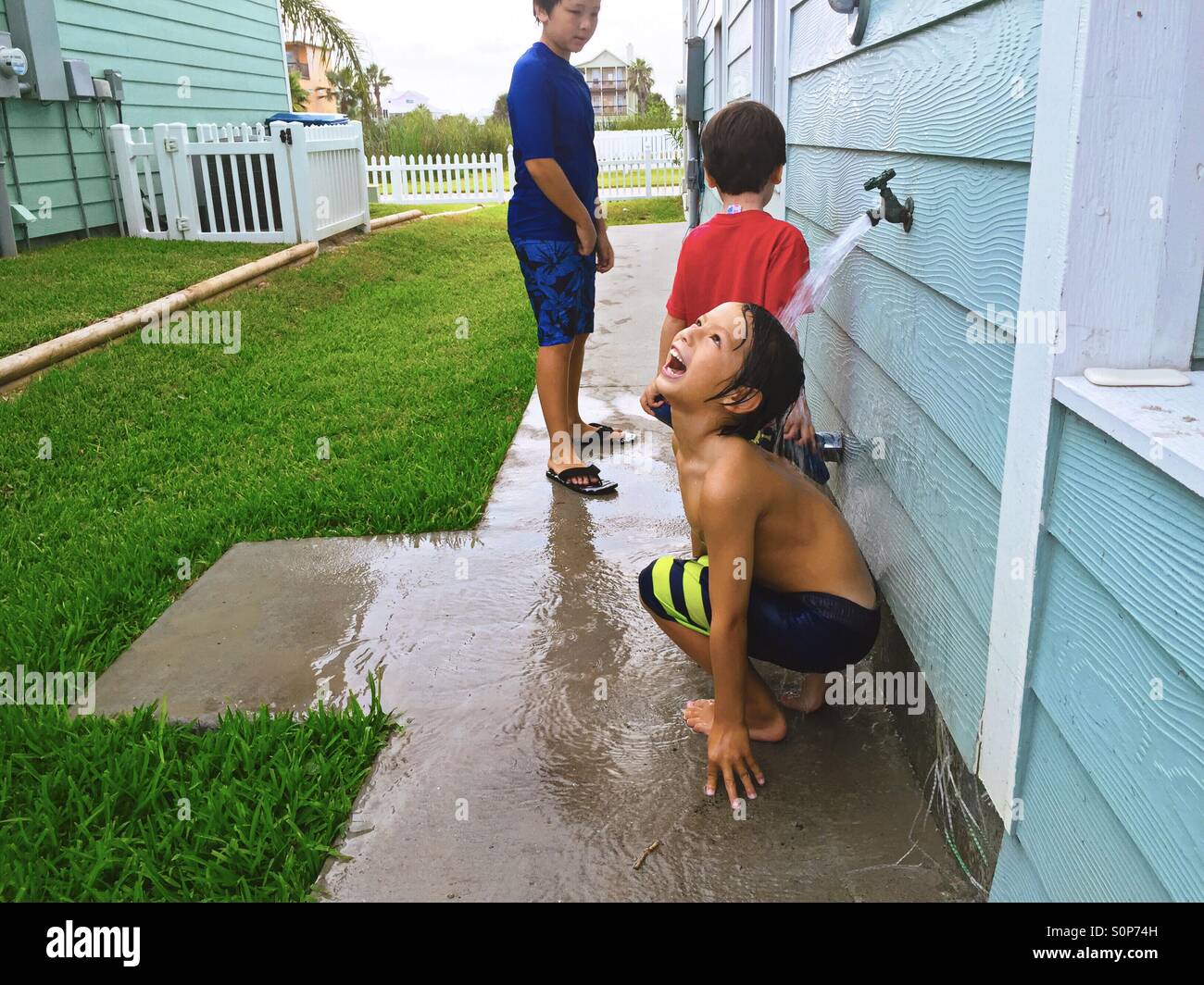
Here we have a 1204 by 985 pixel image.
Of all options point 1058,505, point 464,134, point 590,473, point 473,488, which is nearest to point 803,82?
point 590,473

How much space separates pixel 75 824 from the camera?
6.47 feet

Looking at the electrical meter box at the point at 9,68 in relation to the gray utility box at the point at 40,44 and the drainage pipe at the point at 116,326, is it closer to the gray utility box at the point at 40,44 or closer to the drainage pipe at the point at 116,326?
the gray utility box at the point at 40,44

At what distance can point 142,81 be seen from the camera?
1038cm

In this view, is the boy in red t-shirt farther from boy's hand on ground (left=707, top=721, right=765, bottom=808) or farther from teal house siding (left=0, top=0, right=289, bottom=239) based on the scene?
teal house siding (left=0, top=0, right=289, bottom=239)

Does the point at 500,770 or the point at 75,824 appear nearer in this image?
the point at 75,824

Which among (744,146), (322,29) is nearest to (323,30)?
(322,29)

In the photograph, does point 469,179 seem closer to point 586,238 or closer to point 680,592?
point 586,238

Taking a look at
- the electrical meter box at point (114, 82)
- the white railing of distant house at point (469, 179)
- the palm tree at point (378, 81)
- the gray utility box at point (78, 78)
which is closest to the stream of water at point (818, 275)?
the gray utility box at point (78, 78)

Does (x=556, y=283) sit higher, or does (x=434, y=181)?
(x=434, y=181)

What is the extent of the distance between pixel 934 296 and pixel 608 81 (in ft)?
311
